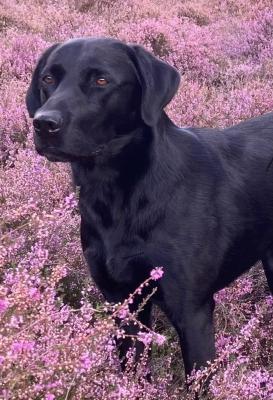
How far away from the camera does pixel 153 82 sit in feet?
8.34

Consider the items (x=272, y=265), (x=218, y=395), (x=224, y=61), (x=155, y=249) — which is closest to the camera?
(x=218, y=395)

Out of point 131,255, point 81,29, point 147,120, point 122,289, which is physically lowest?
point 81,29

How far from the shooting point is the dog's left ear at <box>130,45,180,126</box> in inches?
97.0

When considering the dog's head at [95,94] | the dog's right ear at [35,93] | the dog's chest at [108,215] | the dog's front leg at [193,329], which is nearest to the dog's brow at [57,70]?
the dog's head at [95,94]

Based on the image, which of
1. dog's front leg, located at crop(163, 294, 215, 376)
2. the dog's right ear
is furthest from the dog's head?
dog's front leg, located at crop(163, 294, 215, 376)

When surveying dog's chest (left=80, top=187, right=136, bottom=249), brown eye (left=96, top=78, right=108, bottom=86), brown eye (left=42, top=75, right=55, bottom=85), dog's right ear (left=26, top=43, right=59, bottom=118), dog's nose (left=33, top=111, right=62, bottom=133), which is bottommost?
dog's chest (left=80, top=187, right=136, bottom=249)

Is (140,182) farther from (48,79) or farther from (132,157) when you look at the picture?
(48,79)

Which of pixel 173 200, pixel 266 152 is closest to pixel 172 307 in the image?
pixel 173 200

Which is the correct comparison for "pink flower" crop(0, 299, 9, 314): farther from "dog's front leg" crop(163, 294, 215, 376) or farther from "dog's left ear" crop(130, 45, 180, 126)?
"dog's left ear" crop(130, 45, 180, 126)

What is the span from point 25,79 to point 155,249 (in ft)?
14.2

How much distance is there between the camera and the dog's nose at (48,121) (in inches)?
88.3

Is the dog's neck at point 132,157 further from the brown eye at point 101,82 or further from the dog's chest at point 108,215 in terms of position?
the brown eye at point 101,82

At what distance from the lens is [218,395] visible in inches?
81.7

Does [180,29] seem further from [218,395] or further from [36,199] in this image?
[218,395]
